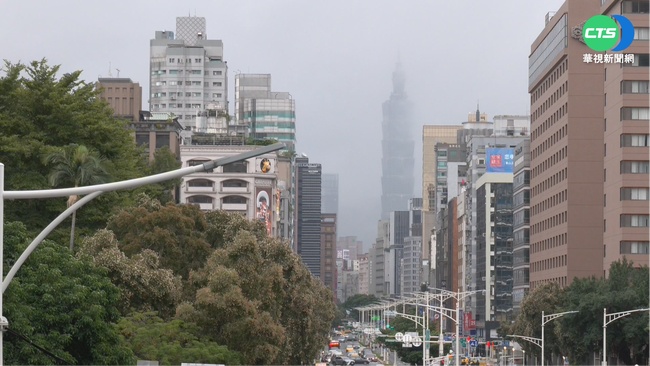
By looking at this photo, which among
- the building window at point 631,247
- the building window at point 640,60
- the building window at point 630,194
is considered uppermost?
the building window at point 640,60

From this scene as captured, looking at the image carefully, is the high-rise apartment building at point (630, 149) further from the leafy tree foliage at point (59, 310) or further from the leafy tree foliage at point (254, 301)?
the leafy tree foliage at point (59, 310)

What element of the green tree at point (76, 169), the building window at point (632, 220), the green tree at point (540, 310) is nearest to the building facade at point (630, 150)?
the building window at point (632, 220)

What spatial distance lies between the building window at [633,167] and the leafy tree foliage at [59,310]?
9225 centimetres

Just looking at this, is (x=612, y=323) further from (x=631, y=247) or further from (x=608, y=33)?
(x=608, y=33)

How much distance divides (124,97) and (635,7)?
7440 centimetres

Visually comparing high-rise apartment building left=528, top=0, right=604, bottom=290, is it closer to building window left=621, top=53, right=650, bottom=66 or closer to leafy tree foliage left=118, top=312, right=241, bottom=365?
building window left=621, top=53, right=650, bottom=66

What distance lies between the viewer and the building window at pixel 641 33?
13825cm

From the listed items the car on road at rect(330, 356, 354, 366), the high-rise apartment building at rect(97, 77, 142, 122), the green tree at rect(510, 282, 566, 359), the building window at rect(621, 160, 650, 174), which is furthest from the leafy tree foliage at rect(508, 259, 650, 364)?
the high-rise apartment building at rect(97, 77, 142, 122)

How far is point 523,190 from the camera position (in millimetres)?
191125

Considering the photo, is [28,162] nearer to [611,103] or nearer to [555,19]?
[611,103]

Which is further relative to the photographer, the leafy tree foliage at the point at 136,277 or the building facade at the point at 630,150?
the building facade at the point at 630,150

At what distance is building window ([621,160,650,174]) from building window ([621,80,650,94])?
6.89 meters

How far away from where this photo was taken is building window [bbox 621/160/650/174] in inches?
5315

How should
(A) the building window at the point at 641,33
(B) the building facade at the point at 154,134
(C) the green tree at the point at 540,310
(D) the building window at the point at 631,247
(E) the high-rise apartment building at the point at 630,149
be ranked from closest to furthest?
(D) the building window at the point at 631,247 < (E) the high-rise apartment building at the point at 630,149 < (A) the building window at the point at 641,33 < (C) the green tree at the point at 540,310 < (B) the building facade at the point at 154,134
